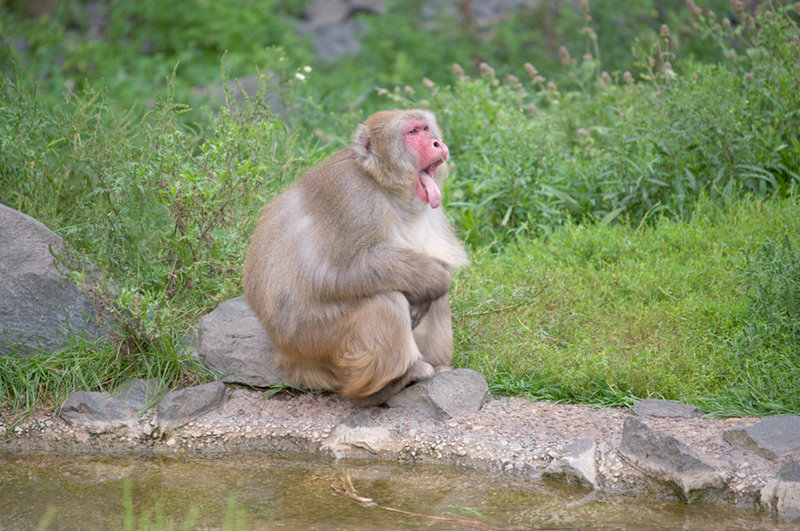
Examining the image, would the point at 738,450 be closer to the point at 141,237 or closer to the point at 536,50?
the point at 141,237

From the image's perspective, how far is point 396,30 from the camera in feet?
41.6

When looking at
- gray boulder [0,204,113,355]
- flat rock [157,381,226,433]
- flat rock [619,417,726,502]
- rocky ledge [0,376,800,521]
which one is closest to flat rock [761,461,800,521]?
rocky ledge [0,376,800,521]

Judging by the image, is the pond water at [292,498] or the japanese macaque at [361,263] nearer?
the pond water at [292,498]

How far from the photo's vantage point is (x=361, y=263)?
4.64 metres

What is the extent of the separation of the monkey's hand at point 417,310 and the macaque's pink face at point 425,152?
52cm

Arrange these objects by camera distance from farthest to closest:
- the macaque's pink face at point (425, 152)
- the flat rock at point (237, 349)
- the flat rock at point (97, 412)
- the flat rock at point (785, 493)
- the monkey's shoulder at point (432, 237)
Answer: the flat rock at point (237, 349) < the flat rock at point (97, 412) < the monkey's shoulder at point (432, 237) < the macaque's pink face at point (425, 152) < the flat rock at point (785, 493)

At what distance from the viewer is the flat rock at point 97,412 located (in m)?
5.07

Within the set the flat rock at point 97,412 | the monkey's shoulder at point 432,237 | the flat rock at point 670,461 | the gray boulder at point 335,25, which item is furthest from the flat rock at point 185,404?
the gray boulder at point 335,25

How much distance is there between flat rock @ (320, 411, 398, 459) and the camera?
4789 millimetres

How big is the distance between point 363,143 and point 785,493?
2673 mm

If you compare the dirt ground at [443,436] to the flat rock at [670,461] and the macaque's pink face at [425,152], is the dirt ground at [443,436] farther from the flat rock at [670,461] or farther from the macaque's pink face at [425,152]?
the macaque's pink face at [425,152]

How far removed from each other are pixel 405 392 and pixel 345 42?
10.2 metres

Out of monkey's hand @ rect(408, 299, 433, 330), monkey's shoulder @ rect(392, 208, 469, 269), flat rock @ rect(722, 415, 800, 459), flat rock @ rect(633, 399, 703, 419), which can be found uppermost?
monkey's shoulder @ rect(392, 208, 469, 269)

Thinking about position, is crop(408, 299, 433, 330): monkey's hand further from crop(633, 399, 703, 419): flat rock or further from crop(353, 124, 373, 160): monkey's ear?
crop(633, 399, 703, 419): flat rock
